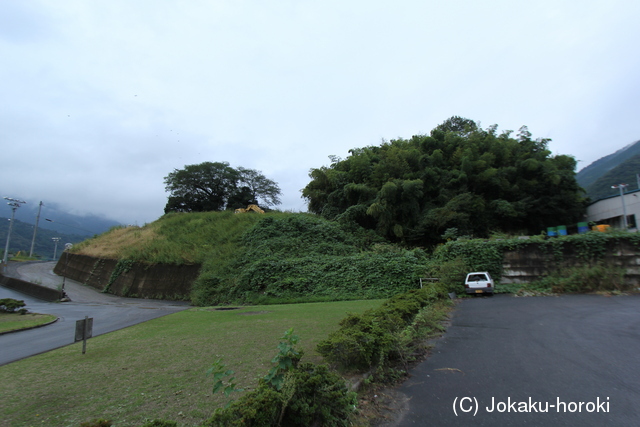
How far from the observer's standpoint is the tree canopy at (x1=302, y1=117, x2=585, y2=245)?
26.7 metres

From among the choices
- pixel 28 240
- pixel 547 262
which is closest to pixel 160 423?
pixel 547 262

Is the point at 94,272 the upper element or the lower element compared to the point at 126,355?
upper

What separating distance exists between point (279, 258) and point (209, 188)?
32.3 metres

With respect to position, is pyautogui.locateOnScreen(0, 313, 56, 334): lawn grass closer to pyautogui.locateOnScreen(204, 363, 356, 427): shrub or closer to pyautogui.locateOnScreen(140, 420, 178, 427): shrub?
pyautogui.locateOnScreen(140, 420, 178, 427): shrub

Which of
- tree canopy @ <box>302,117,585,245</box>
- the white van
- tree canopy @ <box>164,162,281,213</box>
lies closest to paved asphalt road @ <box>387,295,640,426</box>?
the white van

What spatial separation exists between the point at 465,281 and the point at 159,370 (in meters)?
15.5

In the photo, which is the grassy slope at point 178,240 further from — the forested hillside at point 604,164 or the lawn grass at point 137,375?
the forested hillside at point 604,164

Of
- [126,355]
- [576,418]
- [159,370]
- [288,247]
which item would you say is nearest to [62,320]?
[126,355]

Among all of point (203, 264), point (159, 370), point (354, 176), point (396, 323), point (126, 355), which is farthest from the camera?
point (354, 176)

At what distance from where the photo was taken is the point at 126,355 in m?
6.68

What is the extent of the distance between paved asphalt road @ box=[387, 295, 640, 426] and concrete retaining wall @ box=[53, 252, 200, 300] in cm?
2007

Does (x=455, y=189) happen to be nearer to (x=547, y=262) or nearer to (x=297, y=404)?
(x=547, y=262)

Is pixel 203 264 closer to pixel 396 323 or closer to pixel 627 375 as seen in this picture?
pixel 396 323

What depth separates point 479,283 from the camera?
16.2 meters
